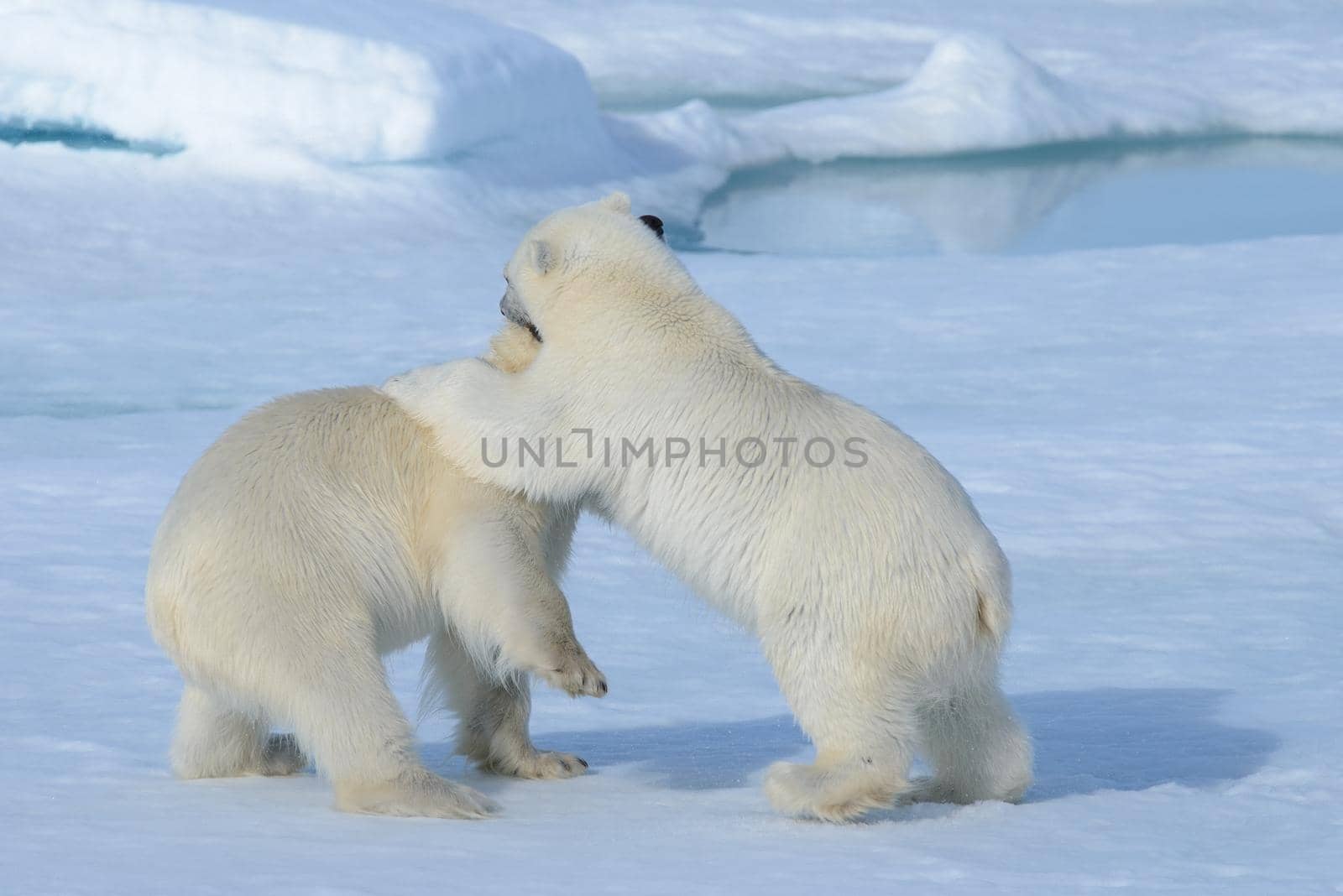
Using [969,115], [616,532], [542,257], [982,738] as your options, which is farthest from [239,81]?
[982,738]

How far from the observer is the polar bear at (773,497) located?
8.30ft

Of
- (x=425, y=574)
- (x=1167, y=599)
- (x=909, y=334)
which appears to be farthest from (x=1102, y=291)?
(x=425, y=574)

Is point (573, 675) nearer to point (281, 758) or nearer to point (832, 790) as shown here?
point (832, 790)

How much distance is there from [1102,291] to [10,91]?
5494mm

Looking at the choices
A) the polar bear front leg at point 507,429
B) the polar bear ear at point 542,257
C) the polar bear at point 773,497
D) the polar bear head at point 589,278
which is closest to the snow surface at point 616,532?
the polar bear at point 773,497

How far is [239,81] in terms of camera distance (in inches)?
348

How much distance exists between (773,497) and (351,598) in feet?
2.25

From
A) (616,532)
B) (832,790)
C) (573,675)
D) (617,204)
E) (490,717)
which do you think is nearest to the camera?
(832,790)

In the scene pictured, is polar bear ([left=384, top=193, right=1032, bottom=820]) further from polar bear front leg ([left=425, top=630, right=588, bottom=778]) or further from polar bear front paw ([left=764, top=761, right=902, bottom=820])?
polar bear front leg ([left=425, top=630, right=588, bottom=778])

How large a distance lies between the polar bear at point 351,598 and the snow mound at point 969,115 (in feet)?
29.4

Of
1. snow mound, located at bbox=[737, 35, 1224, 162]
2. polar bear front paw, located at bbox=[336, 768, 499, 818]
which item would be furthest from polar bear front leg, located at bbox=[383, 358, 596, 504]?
snow mound, located at bbox=[737, 35, 1224, 162]

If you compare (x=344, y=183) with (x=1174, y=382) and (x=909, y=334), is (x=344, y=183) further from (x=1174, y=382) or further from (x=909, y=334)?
(x=1174, y=382)

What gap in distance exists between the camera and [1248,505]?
4551mm

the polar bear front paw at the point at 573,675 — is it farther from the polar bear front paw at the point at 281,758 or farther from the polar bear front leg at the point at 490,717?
the polar bear front paw at the point at 281,758
